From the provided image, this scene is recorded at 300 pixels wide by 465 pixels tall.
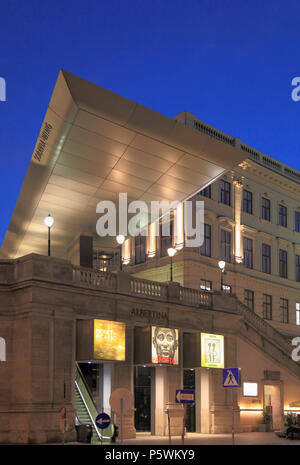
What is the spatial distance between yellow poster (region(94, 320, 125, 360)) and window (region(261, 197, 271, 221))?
31.4m

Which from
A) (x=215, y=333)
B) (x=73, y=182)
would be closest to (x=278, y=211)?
(x=215, y=333)

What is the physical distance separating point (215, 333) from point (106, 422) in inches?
611

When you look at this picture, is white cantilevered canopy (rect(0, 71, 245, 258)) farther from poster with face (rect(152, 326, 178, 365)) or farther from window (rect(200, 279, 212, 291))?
window (rect(200, 279, 212, 291))

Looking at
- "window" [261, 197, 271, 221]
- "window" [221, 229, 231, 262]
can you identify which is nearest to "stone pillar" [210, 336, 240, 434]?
"window" [221, 229, 231, 262]

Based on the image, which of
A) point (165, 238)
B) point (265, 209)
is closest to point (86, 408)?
point (165, 238)

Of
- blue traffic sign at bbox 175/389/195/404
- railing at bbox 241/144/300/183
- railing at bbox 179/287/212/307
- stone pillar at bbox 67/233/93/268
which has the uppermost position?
railing at bbox 241/144/300/183

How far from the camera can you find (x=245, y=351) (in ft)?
138

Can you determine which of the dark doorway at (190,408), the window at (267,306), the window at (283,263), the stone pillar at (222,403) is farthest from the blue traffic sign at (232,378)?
the window at (283,263)

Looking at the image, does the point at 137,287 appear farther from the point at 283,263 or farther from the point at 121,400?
the point at 283,263

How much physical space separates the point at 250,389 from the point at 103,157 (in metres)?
17.3

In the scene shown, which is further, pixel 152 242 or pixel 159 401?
pixel 152 242

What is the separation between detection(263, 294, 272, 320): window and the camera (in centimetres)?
6094

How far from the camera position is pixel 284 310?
209ft

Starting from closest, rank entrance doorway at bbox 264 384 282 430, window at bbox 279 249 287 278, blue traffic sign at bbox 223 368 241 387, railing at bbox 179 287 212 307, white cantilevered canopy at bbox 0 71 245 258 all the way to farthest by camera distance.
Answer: blue traffic sign at bbox 223 368 241 387 → white cantilevered canopy at bbox 0 71 245 258 → railing at bbox 179 287 212 307 → entrance doorway at bbox 264 384 282 430 → window at bbox 279 249 287 278
